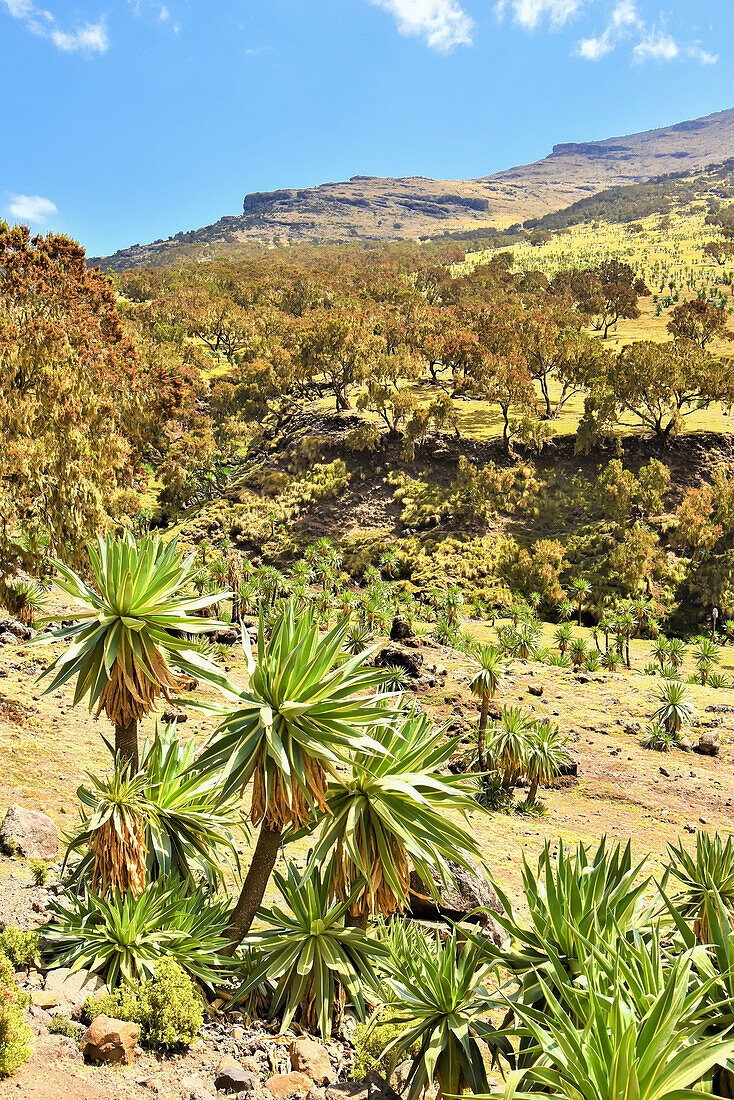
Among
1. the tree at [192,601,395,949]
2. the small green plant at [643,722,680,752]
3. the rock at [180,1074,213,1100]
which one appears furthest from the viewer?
the small green plant at [643,722,680,752]

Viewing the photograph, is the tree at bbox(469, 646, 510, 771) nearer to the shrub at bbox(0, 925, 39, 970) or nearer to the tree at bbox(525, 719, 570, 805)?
the tree at bbox(525, 719, 570, 805)

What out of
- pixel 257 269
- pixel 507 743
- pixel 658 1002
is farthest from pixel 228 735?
pixel 257 269

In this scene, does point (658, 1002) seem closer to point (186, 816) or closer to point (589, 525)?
point (186, 816)

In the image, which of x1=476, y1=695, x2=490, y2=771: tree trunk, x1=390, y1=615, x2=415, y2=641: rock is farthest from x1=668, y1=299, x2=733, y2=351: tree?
x1=476, y1=695, x2=490, y2=771: tree trunk

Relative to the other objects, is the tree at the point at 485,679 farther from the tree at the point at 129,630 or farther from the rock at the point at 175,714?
the tree at the point at 129,630

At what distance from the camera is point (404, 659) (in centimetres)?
2531

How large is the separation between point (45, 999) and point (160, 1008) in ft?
3.31

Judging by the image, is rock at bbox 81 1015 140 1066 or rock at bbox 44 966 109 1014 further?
rock at bbox 44 966 109 1014

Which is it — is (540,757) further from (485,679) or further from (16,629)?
(16,629)

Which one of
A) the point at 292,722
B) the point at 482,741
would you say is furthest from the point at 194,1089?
the point at 482,741

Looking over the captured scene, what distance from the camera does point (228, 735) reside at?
6.42 m

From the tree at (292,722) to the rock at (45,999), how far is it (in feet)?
7.30

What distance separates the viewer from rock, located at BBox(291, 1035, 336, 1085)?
624 cm

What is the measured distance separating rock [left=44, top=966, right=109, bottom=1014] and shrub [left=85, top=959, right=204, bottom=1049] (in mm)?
119
